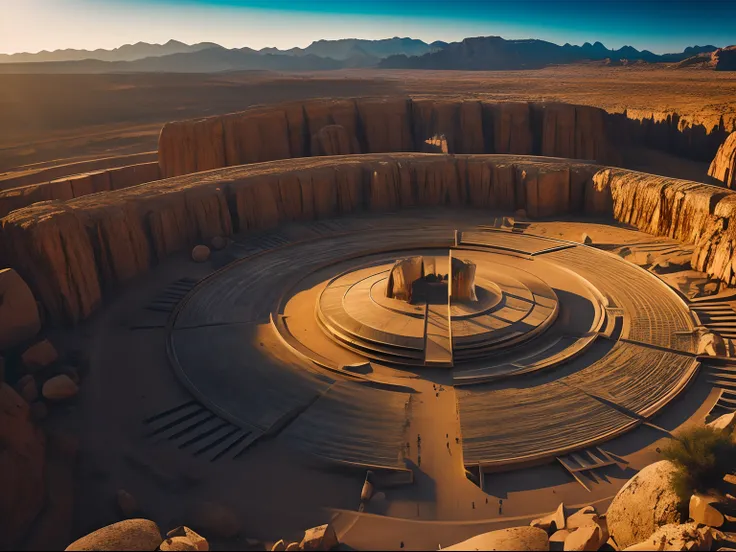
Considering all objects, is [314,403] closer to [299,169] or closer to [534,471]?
[534,471]

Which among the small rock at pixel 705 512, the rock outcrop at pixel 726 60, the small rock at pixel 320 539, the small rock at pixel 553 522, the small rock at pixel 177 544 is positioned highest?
the rock outcrop at pixel 726 60

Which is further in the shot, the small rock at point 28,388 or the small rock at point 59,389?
the small rock at point 59,389

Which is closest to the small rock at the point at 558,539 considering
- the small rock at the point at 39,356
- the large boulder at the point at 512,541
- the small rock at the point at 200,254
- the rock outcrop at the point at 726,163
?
the large boulder at the point at 512,541

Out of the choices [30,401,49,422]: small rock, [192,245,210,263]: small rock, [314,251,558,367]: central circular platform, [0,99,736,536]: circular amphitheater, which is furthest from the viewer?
[192,245,210,263]: small rock

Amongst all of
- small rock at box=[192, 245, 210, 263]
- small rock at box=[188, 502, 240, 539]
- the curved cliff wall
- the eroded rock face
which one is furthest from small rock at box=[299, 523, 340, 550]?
the eroded rock face

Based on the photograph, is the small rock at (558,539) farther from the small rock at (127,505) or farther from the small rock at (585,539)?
the small rock at (127,505)

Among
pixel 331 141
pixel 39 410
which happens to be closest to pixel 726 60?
pixel 331 141

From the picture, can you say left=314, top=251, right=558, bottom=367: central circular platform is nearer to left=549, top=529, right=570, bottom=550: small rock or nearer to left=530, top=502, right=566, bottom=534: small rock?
left=530, top=502, right=566, bottom=534: small rock
